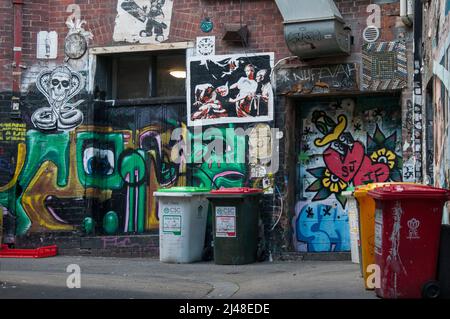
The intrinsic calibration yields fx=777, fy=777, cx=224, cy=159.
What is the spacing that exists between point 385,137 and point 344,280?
420 cm

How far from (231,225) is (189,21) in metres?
3.92

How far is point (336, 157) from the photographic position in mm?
13492

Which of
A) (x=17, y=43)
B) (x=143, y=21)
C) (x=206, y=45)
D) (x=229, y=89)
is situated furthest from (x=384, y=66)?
(x=17, y=43)

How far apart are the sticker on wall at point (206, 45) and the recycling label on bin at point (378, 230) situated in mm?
6334

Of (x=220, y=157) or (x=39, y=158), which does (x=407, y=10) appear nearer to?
(x=220, y=157)

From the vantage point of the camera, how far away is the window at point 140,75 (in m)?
14.3

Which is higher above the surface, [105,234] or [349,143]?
[349,143]

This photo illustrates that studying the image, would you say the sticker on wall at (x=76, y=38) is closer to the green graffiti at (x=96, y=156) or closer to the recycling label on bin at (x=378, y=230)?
the green graffiti at (x=96, y=156)

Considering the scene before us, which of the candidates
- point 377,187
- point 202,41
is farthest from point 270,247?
point 377,187

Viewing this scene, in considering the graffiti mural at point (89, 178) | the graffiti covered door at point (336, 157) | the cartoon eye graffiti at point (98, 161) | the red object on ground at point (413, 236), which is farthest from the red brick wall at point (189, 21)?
the red object on ground at point (413, 236)
